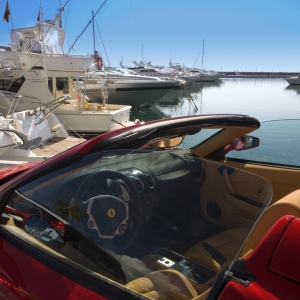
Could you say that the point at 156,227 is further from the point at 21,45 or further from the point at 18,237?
the point at 21,45

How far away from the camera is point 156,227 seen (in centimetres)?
161

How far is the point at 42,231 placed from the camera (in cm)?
172

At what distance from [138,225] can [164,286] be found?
36 centimetres

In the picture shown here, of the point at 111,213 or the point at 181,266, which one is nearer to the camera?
the point at 181,266

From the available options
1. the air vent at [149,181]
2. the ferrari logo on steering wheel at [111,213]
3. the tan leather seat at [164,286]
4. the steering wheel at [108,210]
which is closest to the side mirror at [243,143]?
the air vent at [149,181]

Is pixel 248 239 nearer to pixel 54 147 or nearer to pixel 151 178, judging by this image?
pixel 151 178

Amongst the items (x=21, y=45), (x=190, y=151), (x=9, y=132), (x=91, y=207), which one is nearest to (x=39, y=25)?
(x=21, y=45)

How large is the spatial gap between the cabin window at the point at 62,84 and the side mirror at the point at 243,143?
13.0 meters

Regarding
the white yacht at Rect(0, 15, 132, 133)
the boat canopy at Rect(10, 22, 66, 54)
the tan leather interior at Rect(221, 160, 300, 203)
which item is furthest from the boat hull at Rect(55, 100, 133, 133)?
the tan leather interior at Rect(221, 160, 300, 203)

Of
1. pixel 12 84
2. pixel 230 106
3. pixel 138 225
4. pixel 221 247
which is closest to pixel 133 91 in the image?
pixel 230 106

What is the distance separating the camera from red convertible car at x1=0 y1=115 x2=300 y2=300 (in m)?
1.29

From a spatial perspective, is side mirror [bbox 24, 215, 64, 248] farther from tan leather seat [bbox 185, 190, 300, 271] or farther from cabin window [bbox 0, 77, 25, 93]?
cabin window [bbox 0, 77, 25, 93]

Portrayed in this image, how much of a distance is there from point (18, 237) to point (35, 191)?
27 cm

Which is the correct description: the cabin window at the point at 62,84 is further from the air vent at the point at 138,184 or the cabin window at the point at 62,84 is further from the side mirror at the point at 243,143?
the air vent at the point at 138,184
